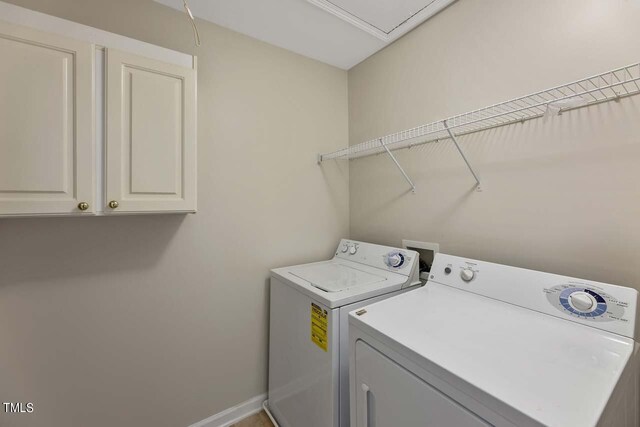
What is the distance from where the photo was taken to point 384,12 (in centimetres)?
157

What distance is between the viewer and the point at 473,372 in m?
0.67

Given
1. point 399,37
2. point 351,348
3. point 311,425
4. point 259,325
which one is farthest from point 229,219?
point 399,37

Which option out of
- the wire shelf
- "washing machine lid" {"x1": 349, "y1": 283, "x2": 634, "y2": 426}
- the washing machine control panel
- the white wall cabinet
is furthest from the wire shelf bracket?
the white wall cabinet

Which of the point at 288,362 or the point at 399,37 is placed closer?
the point at 288,362

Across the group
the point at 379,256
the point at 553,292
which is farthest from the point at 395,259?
the point at 553,292

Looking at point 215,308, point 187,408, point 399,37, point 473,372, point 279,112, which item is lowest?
point 187,408

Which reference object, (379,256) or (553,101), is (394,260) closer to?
(379,256)

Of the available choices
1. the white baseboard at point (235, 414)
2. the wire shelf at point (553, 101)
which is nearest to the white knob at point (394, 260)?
the wire shelf at point (553, 101)

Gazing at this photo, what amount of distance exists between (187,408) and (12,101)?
5.74 feet

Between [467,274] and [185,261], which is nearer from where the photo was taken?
[467,274]

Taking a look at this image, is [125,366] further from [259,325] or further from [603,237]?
[603,237]

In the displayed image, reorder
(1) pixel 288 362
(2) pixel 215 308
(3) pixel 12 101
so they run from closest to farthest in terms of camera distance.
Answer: (3) pixel 12 101, (1) pixel 288 362, (2) pixel 215 308

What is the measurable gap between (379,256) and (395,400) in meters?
0.97

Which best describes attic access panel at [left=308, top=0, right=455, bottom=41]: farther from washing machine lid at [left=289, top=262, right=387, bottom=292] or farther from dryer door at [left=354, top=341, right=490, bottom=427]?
dryer door at [left=354, top=341, right=490, bottom=427]
